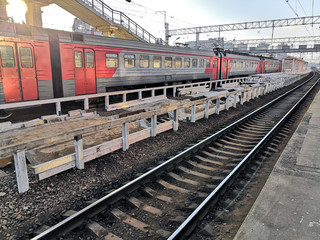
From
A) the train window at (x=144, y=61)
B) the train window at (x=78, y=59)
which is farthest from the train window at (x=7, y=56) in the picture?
the train window at (x=144, y=61)

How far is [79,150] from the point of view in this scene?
5312mm

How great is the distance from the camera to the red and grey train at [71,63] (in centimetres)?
916

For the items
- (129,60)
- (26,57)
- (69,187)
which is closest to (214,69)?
(129,60)

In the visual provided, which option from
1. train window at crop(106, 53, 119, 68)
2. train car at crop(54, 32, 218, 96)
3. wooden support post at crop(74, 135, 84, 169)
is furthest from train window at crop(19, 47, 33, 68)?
wooden support post at crop(74, 135, 84, 169)

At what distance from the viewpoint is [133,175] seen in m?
5.45

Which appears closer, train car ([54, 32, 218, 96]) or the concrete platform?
the concrete platform

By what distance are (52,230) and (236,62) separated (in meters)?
28.3

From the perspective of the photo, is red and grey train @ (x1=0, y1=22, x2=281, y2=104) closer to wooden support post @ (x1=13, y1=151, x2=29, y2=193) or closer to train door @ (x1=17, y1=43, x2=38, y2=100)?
train door @ (x1=17, y1=43, x2=38, y2=100)

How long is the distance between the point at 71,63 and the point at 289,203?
9983 millimetres

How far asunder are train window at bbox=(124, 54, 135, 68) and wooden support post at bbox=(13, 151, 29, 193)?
9.81 meters

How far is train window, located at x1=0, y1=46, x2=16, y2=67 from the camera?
8859 millimetres

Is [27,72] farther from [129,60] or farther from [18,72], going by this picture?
[129,60]

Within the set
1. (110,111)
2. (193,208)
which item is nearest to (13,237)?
(193,208)

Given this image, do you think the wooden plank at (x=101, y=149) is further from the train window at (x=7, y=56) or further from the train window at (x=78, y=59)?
the train window at (x=78, y=59)
